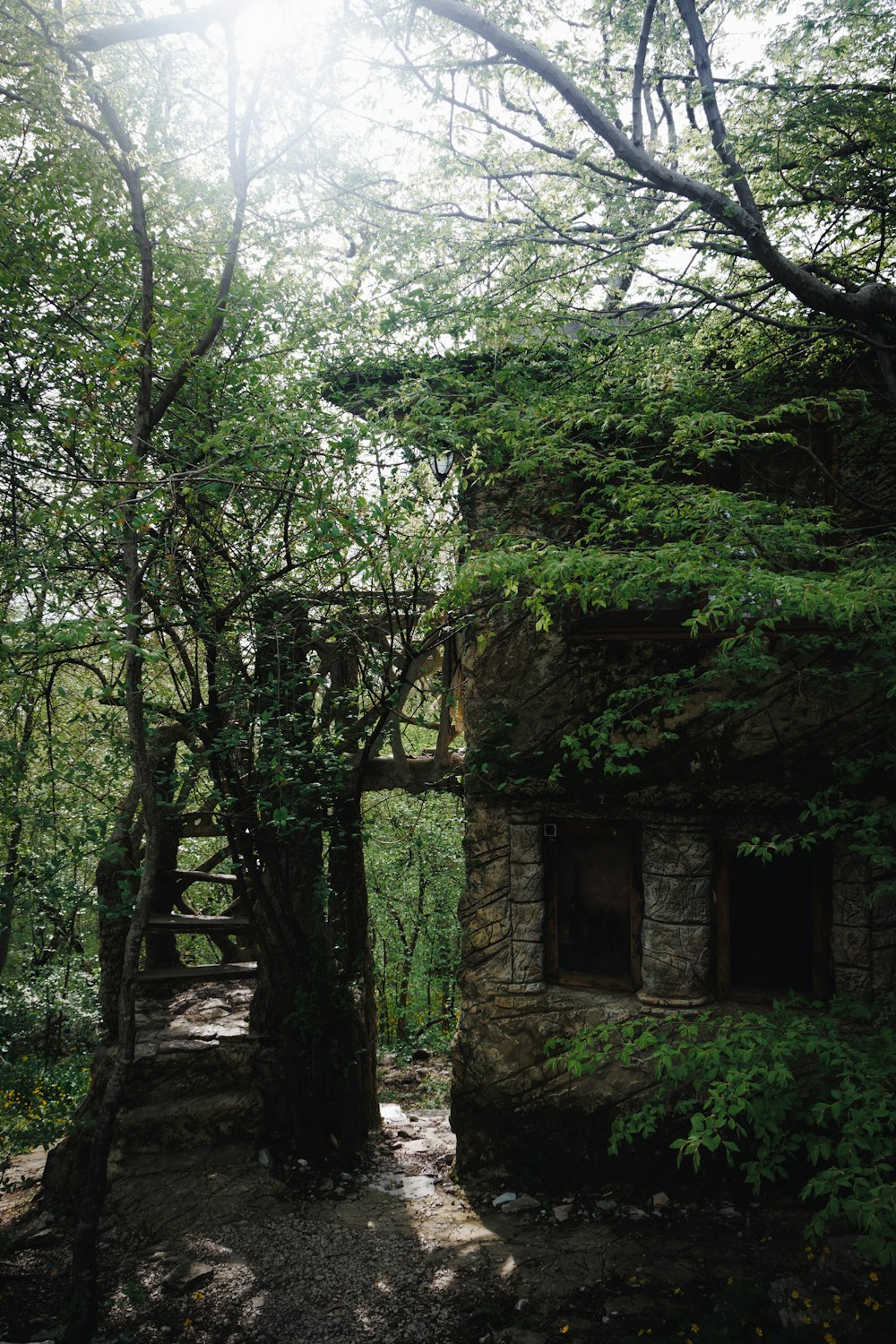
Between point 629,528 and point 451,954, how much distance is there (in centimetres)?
1223

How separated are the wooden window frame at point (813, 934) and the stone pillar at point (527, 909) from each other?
49.8 inches

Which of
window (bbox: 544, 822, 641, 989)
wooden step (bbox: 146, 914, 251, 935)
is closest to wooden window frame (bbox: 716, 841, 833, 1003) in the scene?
window (bbox: 544, 822, 641, 989)

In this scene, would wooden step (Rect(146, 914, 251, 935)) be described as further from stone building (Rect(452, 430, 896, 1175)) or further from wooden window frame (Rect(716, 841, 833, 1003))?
wooden window frame (Rect(716, 841, 833, 1003))

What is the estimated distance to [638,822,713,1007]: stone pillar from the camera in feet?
18.0

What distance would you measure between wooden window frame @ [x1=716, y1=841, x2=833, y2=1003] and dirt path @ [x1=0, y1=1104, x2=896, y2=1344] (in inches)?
50.5

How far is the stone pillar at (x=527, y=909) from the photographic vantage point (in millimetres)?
5867

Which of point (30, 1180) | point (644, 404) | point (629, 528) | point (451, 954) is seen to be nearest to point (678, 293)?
point (644, 404)

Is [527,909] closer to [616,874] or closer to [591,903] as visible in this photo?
[591,903]

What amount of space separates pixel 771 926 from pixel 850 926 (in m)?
0.53

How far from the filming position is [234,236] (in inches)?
172

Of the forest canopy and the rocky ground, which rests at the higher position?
the forest canopy

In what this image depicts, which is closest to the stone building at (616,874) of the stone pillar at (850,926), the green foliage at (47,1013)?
the stone pillar at (850,926)

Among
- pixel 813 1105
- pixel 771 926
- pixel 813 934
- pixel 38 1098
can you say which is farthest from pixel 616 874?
pixel 38 1098

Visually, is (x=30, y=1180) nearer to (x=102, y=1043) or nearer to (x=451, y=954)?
(x=102, y=1043)
